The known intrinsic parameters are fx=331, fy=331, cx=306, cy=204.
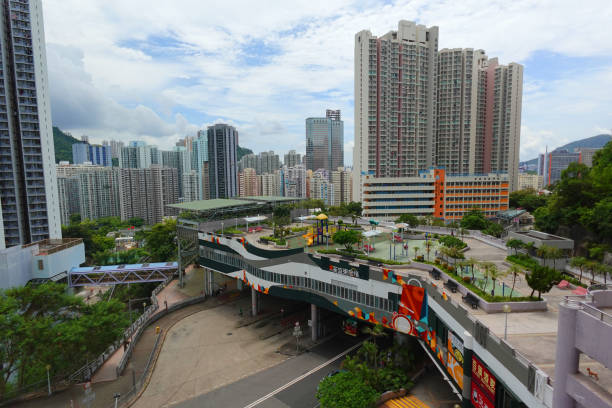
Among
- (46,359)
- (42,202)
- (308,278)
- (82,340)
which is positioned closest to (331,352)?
(308,278)

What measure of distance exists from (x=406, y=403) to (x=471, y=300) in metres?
9.32

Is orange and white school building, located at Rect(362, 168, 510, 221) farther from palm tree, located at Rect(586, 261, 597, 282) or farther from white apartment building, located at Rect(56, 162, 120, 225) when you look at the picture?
white apartment building, located at Rect(56, 162, 120, 225)

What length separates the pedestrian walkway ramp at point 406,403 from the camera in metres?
24.1

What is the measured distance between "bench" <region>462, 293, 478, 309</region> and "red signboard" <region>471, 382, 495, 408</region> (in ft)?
17.8

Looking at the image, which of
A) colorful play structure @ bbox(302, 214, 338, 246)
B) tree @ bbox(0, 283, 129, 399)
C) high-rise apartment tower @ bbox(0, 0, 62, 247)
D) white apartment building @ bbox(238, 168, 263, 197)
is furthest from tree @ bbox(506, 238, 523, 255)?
white apartment building @ bbox(238, 168, 263, 197)

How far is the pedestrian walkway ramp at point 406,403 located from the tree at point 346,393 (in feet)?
4.12

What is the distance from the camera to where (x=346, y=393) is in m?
23.5

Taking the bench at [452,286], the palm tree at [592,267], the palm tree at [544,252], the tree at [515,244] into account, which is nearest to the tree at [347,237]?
the bench at [452,286]

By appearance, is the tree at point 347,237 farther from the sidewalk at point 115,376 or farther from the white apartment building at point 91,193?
the white apartment building at point 91,193

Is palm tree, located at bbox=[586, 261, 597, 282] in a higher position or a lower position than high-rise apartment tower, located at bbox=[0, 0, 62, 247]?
lower

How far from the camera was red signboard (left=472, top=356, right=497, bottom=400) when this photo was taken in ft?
54.0

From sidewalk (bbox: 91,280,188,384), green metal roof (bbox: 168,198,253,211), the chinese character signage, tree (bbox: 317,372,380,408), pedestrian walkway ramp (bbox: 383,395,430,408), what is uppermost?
green metal roof (bbox: 168,198,253,211)

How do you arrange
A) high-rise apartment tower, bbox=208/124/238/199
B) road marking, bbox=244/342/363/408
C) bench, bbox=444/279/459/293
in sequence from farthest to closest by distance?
high-rise apartment tower, bbox=208/124/238/199, road marking, bbox=244/342/363/408, bench, bbox=444/279/459/293

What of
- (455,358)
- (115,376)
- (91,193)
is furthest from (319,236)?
(91,193)
